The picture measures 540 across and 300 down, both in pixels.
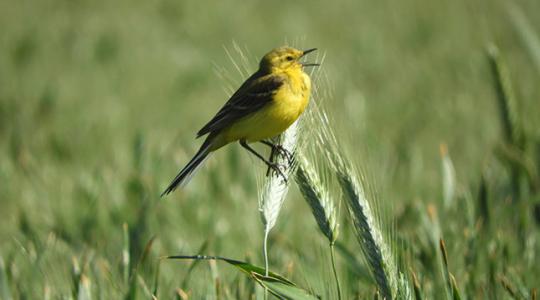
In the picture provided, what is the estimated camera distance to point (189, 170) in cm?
328

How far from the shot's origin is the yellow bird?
3424 millimetres

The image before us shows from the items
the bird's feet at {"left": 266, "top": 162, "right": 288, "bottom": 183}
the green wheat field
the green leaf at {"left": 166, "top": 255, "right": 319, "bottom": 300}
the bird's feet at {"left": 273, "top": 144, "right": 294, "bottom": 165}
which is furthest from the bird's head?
the green leaf at {"left": 166, "top": 255, "right": 319, "bottom": 300}

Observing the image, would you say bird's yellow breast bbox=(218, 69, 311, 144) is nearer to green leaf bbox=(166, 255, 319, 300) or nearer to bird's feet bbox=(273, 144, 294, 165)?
bird's feet bbox=(273, 144, 294, 165)

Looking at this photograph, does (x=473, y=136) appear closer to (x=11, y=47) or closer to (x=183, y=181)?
(x=183, y=181)

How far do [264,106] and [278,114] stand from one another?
27cm

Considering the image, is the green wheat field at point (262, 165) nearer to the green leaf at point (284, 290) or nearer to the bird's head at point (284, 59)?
the green leaf at point (284, 290)

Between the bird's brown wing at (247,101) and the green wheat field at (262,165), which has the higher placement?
the bird's brown wing at (247,101)

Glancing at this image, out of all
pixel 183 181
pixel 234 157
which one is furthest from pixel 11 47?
pixel 183 181

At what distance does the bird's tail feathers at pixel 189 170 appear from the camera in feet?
10.3

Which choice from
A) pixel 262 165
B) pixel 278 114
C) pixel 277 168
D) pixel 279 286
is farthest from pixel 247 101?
pixel 279 286

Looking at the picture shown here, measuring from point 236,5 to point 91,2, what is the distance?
8.21 ft

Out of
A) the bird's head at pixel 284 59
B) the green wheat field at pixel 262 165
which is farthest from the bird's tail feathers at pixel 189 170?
the bird's head at pixel 284 59

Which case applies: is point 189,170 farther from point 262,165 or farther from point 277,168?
point 277,168

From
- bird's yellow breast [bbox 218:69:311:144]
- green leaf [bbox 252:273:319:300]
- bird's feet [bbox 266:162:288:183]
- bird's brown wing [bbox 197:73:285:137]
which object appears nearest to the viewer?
green leaf [bbox 252:273:319:300]
